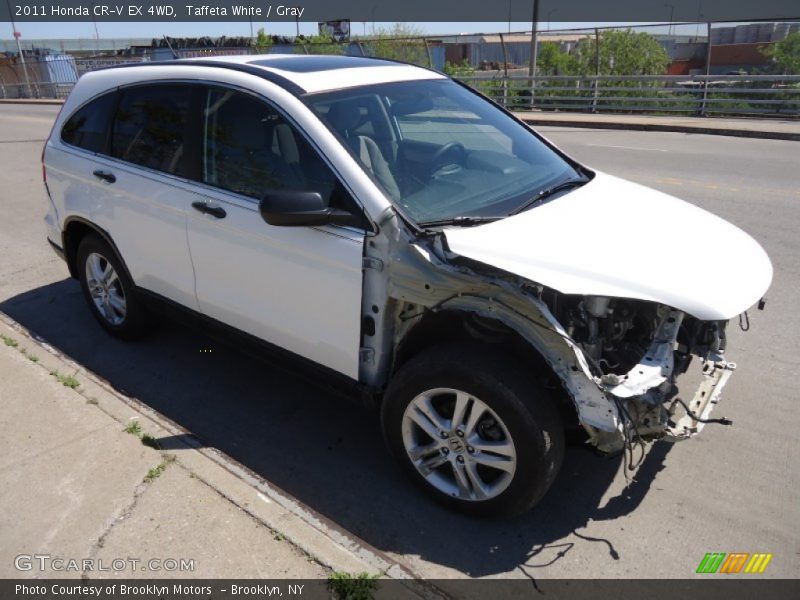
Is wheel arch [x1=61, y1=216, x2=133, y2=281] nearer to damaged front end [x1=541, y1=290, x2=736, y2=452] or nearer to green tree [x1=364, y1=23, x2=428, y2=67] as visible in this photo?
damaged front end [x1=541, y1=290, x2=736, y2=452]

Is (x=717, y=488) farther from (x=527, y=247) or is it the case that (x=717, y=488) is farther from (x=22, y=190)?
(x=22, y=190)

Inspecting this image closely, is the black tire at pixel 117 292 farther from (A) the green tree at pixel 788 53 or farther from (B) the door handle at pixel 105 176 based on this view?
(A) the green tree at pixel 788 53

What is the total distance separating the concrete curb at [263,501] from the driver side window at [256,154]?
53.4 inches

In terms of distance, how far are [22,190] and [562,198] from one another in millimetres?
9770

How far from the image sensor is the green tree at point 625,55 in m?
24.6

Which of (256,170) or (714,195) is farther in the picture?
(714,195)

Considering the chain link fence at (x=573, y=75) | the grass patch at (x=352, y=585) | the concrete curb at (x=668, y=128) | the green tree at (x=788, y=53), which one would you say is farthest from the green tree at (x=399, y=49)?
the grass patch at (x=352, y=585)

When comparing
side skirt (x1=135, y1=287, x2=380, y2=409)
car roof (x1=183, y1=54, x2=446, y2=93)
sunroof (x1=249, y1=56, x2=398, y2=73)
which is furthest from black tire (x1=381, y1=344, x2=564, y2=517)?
sunroof (x1=249, y1=56, x2=398, y2=73)

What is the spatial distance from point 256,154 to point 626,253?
1931 millimetres

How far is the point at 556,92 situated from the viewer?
70.0 feet

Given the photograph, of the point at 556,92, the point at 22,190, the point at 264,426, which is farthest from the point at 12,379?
the point at 556,92

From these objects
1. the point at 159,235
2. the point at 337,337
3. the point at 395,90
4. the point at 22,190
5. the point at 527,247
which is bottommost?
the point at 22,190

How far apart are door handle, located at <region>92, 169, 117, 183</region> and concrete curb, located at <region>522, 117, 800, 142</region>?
31.6 feet

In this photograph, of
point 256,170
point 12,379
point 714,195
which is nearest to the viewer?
point 256,170
